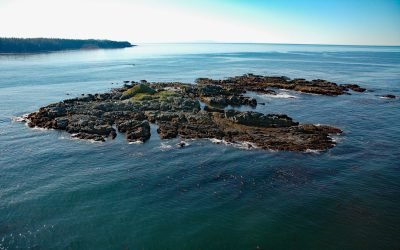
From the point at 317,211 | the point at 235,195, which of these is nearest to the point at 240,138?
the point at 235,195

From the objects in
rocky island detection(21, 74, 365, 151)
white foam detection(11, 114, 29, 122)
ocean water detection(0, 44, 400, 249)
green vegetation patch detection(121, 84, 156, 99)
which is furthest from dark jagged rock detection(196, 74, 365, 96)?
white foam detection(11, 114, 29, 122)

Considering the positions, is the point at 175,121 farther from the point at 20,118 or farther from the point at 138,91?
the point at 20,118

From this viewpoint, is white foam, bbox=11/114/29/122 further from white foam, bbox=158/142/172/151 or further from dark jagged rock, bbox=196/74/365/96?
dark jagged rock, bbox=196/74/365/96

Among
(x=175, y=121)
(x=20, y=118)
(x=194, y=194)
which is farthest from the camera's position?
(x=20, y=118)

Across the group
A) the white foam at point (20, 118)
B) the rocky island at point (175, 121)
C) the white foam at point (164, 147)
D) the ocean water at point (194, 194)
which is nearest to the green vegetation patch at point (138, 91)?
the rocky island at point (175, 121)

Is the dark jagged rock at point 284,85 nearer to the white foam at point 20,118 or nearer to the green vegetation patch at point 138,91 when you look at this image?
the green vegetation patch at point 138,91

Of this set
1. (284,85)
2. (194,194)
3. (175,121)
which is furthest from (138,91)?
(194,194)

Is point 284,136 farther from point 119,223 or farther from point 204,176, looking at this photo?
point 119,223

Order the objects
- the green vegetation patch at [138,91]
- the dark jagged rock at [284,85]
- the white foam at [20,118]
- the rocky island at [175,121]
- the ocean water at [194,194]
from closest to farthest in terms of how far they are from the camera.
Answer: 1. the ocean water at [194,194]
2. the rocky island at [175,121]
3. the white foam at [20,118]
4. the green vegetation patch at [138,91]
5. the dark jagged rock at [284,85]
